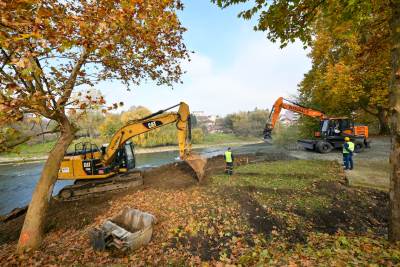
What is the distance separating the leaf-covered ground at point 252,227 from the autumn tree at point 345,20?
129 cm

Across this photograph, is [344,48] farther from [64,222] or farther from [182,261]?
[64,222]

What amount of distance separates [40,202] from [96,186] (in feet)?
16.4

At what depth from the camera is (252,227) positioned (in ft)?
22.9

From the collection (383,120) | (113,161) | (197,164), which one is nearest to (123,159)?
(113,161)

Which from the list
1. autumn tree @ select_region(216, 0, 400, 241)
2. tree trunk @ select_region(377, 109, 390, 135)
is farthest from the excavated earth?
tree trunk @ select_region(377, 109, 390, 135)

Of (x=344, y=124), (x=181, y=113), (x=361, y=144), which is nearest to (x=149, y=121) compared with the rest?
(x=181, y=113)

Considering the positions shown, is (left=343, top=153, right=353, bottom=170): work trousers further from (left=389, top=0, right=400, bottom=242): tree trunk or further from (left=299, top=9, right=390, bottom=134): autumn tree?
(left=389, top=0, right=400, bottom=242): tree trunk

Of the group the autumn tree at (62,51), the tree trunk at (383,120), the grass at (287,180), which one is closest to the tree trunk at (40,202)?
the autumn tree at (62,51)

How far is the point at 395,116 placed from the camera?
441 cm

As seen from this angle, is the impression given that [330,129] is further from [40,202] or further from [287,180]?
[40,202]

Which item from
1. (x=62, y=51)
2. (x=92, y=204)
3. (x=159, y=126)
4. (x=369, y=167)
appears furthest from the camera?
(x=369, y=167)

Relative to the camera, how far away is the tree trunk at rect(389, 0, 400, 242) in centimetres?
436

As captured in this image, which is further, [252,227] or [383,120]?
[383,120]

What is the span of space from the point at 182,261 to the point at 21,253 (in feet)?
15.0
